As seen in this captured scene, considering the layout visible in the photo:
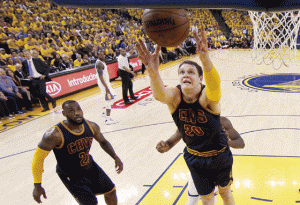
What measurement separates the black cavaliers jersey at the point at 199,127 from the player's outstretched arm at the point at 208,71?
0.16 m

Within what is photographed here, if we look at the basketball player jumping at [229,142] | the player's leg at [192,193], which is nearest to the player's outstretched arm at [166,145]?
the basketball player jumping at [229,142]

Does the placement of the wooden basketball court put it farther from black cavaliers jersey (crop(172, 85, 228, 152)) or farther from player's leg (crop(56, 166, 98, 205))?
black cavaliers jersey (crop(172, 85, 228, 152))

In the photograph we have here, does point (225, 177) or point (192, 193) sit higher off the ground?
point (225, 177)

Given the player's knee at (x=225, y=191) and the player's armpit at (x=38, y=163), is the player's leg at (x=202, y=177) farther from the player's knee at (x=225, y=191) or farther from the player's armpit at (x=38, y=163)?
the player's armpit at (x=38, y=163)

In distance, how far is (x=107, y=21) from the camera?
1758 centimetres

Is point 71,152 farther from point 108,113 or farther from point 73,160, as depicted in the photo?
point 108,113

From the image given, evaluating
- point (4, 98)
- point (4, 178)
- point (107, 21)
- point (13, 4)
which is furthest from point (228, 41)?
point (4, 178)

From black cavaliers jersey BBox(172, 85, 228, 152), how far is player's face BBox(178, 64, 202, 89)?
0.47 ft

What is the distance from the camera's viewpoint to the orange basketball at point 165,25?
5.12 ft

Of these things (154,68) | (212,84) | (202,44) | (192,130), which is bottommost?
(192,130)

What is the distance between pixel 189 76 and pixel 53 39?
36.4ft

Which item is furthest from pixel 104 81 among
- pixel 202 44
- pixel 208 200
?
pixel 202 44

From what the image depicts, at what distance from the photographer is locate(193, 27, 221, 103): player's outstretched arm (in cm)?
152

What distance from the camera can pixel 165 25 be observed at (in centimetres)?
161
